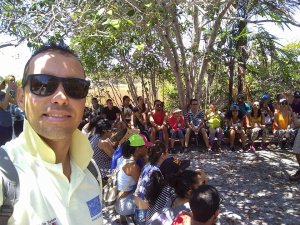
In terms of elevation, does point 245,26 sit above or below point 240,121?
above

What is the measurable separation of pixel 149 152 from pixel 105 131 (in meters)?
1.32

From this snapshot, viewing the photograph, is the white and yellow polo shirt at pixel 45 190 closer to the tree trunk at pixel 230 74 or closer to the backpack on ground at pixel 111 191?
the backpack on ground at pixel 111 191

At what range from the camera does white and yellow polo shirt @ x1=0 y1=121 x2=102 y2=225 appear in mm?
1004

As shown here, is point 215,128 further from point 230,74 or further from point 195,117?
point 230,74

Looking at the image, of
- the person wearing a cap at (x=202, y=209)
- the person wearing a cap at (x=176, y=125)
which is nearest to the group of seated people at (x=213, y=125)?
the person wearing a cap at (x=176, y=125)

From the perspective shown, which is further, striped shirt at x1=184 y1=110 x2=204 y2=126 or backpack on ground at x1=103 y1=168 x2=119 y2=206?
striped shirt at x1=184 y1=110 x2=204 y2=126

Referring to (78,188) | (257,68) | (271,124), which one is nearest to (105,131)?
(78,188)

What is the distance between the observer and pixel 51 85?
1161 millimetres

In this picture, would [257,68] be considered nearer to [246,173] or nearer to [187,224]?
[246,173]

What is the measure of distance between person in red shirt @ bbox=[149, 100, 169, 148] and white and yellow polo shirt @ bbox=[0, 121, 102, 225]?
6.76m

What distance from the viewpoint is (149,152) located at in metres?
4.15

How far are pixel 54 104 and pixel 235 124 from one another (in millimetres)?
7438

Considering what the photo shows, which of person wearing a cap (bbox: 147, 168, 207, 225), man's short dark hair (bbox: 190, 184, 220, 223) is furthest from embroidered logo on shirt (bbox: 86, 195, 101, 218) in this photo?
person wearing a cap (bbox: 147, 168, 207, 225)

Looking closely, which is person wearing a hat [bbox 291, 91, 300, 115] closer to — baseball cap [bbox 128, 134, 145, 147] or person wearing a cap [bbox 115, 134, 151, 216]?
baseball cap [bbox 128, 134, 145, 147]
